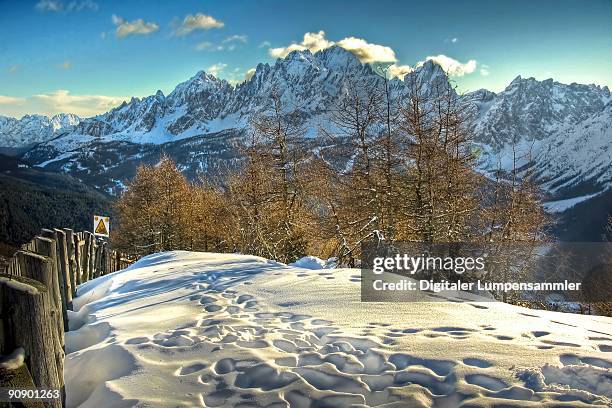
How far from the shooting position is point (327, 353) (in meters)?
3.86

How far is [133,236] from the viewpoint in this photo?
3048cm

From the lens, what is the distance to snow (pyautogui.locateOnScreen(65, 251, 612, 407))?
3166 mm

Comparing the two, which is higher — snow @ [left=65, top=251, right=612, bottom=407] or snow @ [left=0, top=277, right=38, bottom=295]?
snow @ [left=0, top=277, right=38, bottom=295]

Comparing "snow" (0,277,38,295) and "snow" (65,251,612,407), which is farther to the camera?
"snow" (65,251,612,407)

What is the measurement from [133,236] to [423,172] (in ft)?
77.6

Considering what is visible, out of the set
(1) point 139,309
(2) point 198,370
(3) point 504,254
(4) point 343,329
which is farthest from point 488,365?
(3) point 504,254

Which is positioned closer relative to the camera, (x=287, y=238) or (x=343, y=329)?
(x=343, y=329)

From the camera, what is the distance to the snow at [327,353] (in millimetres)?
3166

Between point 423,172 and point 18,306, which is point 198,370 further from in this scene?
point 423,172

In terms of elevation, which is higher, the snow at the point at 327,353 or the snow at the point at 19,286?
the snow at the point at 19,286

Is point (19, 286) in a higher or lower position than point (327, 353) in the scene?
higher

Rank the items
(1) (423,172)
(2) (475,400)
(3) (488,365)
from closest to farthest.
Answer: (2) (475,400), (3) (488,365), (1) (423,172)

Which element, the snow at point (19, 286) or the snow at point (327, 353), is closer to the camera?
the snow at point (19, 286)

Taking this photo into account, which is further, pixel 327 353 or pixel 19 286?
pixel 327 353
